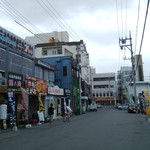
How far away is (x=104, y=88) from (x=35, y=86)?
96.8 meters

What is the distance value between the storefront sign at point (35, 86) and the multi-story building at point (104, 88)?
8694 cm

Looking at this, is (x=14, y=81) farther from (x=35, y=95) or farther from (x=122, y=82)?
(x=122, y=82)

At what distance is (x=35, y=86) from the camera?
2712 centimetres

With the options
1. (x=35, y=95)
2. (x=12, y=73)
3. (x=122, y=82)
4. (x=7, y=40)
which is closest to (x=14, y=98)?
(x=12, y=73)

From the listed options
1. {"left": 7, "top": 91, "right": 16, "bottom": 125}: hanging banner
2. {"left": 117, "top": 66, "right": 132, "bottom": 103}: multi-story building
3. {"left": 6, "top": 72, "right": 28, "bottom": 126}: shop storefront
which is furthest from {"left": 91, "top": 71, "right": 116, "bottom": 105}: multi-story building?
{"left": 7, "top": 91, "right": 16, "bottom": 125}: hanging banner

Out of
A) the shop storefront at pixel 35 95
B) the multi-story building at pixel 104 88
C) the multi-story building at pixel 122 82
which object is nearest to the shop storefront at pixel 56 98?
the shop storefront at pixel 35 95

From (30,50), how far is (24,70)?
Result: 7.53 feet

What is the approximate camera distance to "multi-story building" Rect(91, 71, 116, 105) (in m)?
119

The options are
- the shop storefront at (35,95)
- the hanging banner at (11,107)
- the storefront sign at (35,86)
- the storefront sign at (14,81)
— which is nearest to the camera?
the hanging banner at (11,107)

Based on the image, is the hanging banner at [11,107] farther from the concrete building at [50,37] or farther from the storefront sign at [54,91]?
the concrete building at [50,37]

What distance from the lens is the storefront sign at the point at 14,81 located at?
2184 cm

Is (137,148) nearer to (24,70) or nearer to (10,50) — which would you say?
(10,50)

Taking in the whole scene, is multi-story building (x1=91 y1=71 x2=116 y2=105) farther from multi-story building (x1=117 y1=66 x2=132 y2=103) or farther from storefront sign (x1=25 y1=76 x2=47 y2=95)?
storefront sign (x1=25 y1=76 x2=47 y2=95)

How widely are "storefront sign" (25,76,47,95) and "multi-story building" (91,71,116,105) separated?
86936mm
